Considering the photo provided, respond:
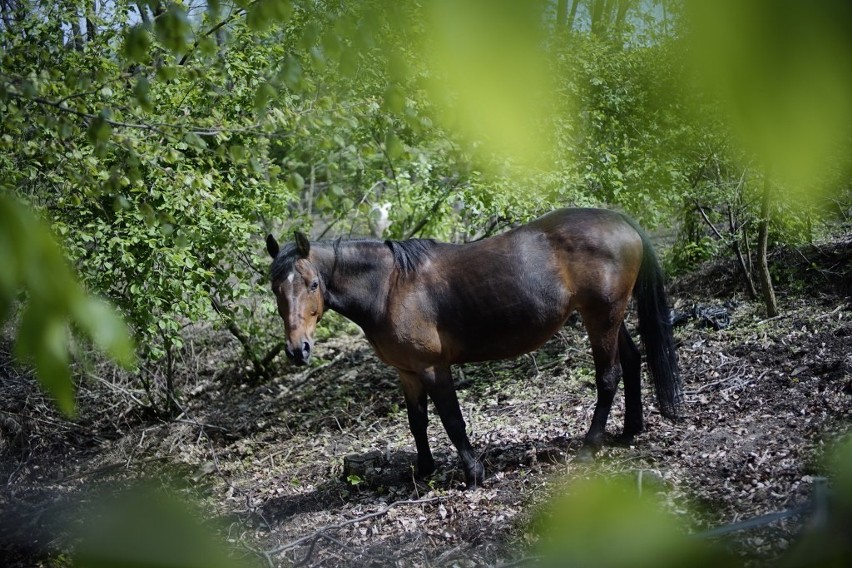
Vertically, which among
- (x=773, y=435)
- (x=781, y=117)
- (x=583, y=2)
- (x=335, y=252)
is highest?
(x=335, y=252)

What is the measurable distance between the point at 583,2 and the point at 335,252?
4135 millimetres

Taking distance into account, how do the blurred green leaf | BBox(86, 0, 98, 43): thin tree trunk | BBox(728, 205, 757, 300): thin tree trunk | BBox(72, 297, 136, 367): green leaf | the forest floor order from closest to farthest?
1. the blurred green leaf
2. BBox(72, 297, 136, 367): green leaf
3. the forest floor
4. BBox(86, 0, 98, 43): thin tree trunk
5. BBox(728, 205, 757, 300): thin tree trunk

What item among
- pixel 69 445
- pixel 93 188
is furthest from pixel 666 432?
pixel 69 445

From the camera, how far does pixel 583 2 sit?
1.69 feet

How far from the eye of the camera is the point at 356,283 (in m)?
4.55

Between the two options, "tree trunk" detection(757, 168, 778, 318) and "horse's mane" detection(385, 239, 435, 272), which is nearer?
"horse's mane" detection(385, 239, 435, 272)

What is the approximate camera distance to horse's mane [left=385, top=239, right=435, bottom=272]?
461 centimetres

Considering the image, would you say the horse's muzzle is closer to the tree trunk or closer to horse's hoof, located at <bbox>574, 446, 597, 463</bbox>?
horse's hoof, located at <bbox>574, 446, 597, 463</bbox>

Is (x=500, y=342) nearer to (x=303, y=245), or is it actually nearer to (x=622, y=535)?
(x=303, y=245)

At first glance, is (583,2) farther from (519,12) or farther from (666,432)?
(666,432)

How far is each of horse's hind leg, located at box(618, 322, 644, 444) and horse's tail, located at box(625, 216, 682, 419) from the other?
0.31 feet

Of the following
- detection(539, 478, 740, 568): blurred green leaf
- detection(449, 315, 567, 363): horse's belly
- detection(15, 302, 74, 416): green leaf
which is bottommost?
detection(539, 478, 740, 568): blurred green leaf

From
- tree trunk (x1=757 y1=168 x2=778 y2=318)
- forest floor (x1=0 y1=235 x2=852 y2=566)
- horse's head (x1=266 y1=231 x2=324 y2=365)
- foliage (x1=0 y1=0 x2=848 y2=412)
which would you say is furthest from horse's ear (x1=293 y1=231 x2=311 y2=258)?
tree trunk (x1=757 y1=168 x2=778 y2=318)

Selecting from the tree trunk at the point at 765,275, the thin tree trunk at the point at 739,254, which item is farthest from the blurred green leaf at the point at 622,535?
the thin tree trunk at the point at 739,254
